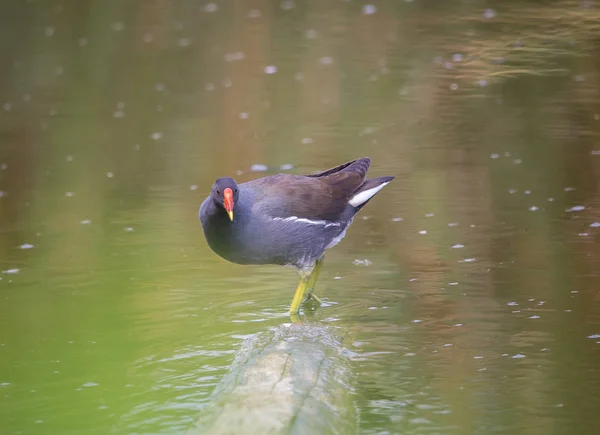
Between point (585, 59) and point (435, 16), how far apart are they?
A: 139 inches

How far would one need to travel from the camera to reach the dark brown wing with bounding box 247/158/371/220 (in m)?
5.73

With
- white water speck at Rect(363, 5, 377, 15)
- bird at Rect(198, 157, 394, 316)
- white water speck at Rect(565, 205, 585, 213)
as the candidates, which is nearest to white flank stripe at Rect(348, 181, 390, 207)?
bird at Rect(198, 157, 394, 316)

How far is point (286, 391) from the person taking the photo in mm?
4055

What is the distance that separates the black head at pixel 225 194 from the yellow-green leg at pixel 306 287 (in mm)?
718

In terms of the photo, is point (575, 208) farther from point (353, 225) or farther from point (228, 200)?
point (228, 200)

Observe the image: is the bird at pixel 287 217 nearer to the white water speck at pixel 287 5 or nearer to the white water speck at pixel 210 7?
the white water speck at pixel 287 5

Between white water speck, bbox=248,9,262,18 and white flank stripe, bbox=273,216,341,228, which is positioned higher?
white flank stripe, bbox=273,216,341,228

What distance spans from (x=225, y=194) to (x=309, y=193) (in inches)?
33.0

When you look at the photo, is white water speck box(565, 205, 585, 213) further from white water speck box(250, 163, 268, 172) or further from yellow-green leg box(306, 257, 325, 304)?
white water speck box(250, 163, 268, 172)

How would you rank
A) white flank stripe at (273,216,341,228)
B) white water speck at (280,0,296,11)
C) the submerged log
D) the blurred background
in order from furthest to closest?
white water speck at (280,0,296,11) < white flank stripe at (273,216,341,228) < the blurred background < the submerged log

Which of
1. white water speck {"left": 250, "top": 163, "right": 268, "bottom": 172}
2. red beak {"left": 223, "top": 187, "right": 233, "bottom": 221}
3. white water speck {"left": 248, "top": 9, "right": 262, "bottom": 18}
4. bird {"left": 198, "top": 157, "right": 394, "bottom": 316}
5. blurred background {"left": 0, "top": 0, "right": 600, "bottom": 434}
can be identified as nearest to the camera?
blurred background {"left": 0, "top": 0, "right": 600, "bottom": 434}

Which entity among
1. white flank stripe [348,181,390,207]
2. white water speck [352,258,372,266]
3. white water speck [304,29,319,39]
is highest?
white flank stripe [348,181,390,207]

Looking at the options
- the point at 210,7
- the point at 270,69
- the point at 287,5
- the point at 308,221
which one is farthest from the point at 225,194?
the point at 210,7

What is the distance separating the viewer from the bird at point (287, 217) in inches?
215
